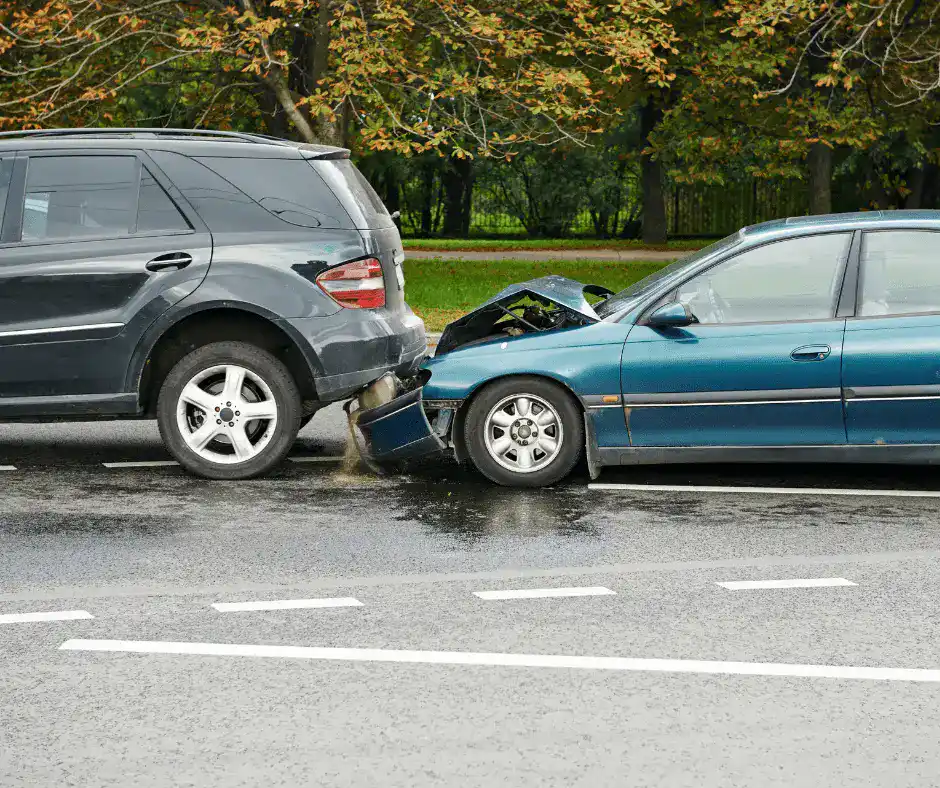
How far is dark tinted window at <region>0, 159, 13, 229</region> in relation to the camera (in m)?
8.88

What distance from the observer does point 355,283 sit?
885 centimetres

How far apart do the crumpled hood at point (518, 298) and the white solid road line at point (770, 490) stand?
93cm

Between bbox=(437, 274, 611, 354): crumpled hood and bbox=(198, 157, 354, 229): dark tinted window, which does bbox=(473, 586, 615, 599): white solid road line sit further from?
bbox=(198, 157, 354, 229): dark tinted window

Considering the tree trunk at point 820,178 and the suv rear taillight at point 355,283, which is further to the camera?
the tree trunk at point 820,178

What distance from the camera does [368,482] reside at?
885 cm

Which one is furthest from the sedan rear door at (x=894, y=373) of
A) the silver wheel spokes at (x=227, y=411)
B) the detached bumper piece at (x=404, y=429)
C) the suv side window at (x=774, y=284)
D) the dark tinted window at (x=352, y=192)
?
the silver wheel spokes at (x=227, y=411)

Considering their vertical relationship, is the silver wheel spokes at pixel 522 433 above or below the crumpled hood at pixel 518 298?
below

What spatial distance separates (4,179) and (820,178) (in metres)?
24.6

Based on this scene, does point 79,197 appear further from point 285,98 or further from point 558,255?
point 558,255

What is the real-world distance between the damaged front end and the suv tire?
47 centimetres

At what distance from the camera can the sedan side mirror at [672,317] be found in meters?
8.30

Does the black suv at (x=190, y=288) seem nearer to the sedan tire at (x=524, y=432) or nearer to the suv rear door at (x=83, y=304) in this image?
the suv rear door at (x=83, y=304)

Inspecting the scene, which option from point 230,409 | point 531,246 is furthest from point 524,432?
point 531,246

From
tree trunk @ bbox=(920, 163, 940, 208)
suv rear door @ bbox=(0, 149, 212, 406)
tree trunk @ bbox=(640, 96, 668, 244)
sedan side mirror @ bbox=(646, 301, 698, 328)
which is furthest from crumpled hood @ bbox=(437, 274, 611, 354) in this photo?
tree trunk @ bbox=(920, 163, 940, 208)
